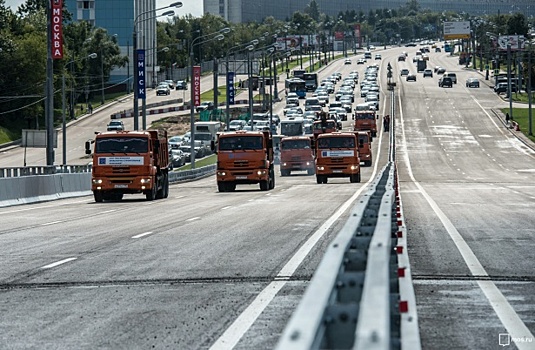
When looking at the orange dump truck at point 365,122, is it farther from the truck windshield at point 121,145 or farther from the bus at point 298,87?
the truck windshield at point 121,145

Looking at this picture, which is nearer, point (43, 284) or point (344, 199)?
point (43, 284)

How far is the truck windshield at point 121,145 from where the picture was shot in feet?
135

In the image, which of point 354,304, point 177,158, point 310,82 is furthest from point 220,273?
point 310,82

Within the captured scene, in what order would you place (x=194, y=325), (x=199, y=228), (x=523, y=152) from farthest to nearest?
(x=523, y=152)
(x=199, y=228)
(x=194, y=325)

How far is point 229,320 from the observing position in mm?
10797

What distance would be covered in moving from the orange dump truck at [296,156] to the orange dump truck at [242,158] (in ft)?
79.9

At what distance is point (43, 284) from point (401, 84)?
17303 cm

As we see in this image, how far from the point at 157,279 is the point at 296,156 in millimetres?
60150

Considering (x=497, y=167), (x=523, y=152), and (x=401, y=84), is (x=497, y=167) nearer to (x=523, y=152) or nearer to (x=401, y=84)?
(x=523, y=152)

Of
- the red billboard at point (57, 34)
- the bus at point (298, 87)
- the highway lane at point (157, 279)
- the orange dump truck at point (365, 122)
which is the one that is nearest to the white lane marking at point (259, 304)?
the highway lane at point (157, 279)

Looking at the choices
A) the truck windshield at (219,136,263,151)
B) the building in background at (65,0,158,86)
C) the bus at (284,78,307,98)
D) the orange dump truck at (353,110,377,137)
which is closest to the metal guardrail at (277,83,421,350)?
the truck windshield at (219,136,263,151)

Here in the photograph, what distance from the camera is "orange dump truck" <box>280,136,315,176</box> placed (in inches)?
2874

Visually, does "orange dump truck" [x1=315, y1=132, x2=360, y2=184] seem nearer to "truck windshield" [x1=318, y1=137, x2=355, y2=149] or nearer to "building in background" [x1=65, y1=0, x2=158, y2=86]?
"truck windshield" [x1=318, y1=137, x2=355, y2=149]

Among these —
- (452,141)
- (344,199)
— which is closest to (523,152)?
(452,141)
